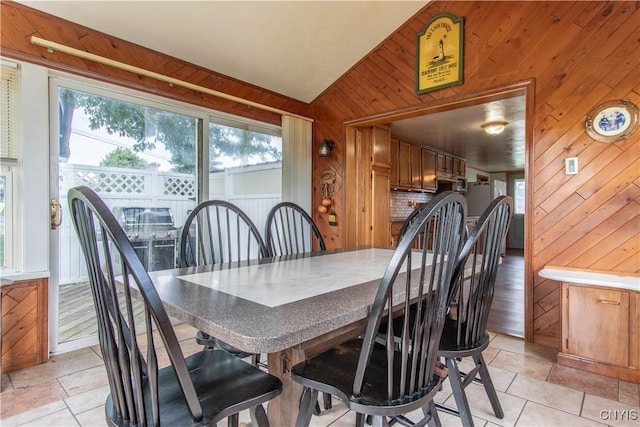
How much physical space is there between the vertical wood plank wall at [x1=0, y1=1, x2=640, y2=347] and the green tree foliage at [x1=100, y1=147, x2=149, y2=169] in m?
0.53

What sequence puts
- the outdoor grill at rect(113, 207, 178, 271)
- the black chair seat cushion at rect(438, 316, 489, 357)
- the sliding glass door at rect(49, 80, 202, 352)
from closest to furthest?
the black chair seat cushion at rect(438, 316, 489, 357)
the sliding glass door at rect(49, 80, 202, 352)
the outdoor grill at rect(113, 207, 178, 271)

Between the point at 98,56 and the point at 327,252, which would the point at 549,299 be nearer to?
the point at 327,252

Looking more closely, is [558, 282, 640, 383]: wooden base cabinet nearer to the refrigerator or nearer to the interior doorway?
the interior doorway

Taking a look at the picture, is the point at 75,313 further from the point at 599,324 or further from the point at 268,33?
the point at 599,324

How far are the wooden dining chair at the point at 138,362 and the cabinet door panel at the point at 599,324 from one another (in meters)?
2.11

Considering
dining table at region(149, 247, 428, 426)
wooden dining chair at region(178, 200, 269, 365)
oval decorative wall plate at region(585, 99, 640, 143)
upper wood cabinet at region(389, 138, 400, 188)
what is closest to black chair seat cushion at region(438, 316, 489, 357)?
dining table at region(149, 247, 428, 426)

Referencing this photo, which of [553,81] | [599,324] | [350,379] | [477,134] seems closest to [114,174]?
[350,379]

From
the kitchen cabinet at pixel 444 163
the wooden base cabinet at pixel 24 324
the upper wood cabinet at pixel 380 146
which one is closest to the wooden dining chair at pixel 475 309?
the wooden base cabinet at pixel 24 324

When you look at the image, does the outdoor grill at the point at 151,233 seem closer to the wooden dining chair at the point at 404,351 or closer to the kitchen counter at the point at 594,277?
the wooden dining chair at the point at 404,351

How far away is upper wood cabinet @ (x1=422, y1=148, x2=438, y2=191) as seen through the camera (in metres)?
5.68

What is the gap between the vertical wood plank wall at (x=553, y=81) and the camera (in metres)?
2.20

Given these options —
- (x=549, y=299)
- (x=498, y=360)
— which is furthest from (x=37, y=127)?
(x=549, y=299)

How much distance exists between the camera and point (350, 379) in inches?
43.5

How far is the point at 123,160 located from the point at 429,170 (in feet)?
15.6
